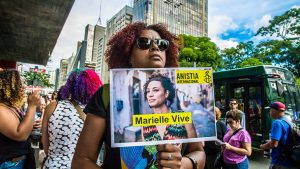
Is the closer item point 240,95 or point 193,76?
point 193,76

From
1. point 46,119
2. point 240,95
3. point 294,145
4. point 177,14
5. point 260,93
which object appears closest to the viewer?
point 46,119

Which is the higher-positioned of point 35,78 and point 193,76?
point 35,78

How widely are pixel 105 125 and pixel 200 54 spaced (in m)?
31.6

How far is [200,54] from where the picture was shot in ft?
104

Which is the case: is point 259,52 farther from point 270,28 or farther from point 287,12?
point 287,12

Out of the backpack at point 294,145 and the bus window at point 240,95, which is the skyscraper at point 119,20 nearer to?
the bus window at point 240,95

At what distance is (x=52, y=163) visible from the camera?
245 centimetres

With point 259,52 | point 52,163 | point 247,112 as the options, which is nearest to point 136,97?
point 52,163

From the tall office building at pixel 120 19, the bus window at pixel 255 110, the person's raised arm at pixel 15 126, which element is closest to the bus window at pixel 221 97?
the bus window at pixel 255 110

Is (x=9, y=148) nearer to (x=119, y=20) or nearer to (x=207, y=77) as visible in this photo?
(x=207, y=77)

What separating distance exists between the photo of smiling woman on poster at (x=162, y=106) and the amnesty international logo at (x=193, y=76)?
0.20ft

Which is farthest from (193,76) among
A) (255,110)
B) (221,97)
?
(221,97)

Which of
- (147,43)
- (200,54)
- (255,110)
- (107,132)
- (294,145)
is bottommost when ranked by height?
(294,145)

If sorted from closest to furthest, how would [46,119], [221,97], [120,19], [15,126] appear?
[15,126]
[46,119]
[221,97]
[120,19]
